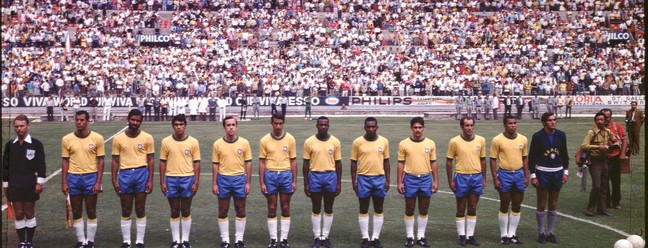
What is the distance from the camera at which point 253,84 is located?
46.4 m

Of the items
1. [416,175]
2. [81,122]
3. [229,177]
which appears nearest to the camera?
[81,122]

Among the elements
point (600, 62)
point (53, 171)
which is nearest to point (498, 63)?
point (600, 62)

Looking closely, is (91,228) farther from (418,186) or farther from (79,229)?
(418,186)

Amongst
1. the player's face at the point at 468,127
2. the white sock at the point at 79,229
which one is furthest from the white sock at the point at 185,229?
the player's face at the point at 468,127

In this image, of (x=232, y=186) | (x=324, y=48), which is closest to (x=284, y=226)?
(x=232, y=186)

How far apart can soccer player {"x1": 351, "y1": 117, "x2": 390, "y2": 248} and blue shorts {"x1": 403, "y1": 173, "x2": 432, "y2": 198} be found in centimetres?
39

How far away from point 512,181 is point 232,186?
4.63 meters

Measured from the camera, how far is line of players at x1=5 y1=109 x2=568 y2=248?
1202cm

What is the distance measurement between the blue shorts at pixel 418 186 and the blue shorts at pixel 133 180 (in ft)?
14.0

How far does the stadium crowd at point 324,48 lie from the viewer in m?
47.0

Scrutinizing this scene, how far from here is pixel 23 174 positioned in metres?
11.7

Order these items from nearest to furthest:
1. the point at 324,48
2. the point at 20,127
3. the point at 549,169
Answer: the point at 20,127 < the point at 549,169 < the point at 324,48

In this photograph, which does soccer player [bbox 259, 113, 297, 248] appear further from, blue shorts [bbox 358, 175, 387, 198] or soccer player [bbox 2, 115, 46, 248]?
soccer player [bbox 2, 115, 46, 248]

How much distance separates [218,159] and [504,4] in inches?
1879
